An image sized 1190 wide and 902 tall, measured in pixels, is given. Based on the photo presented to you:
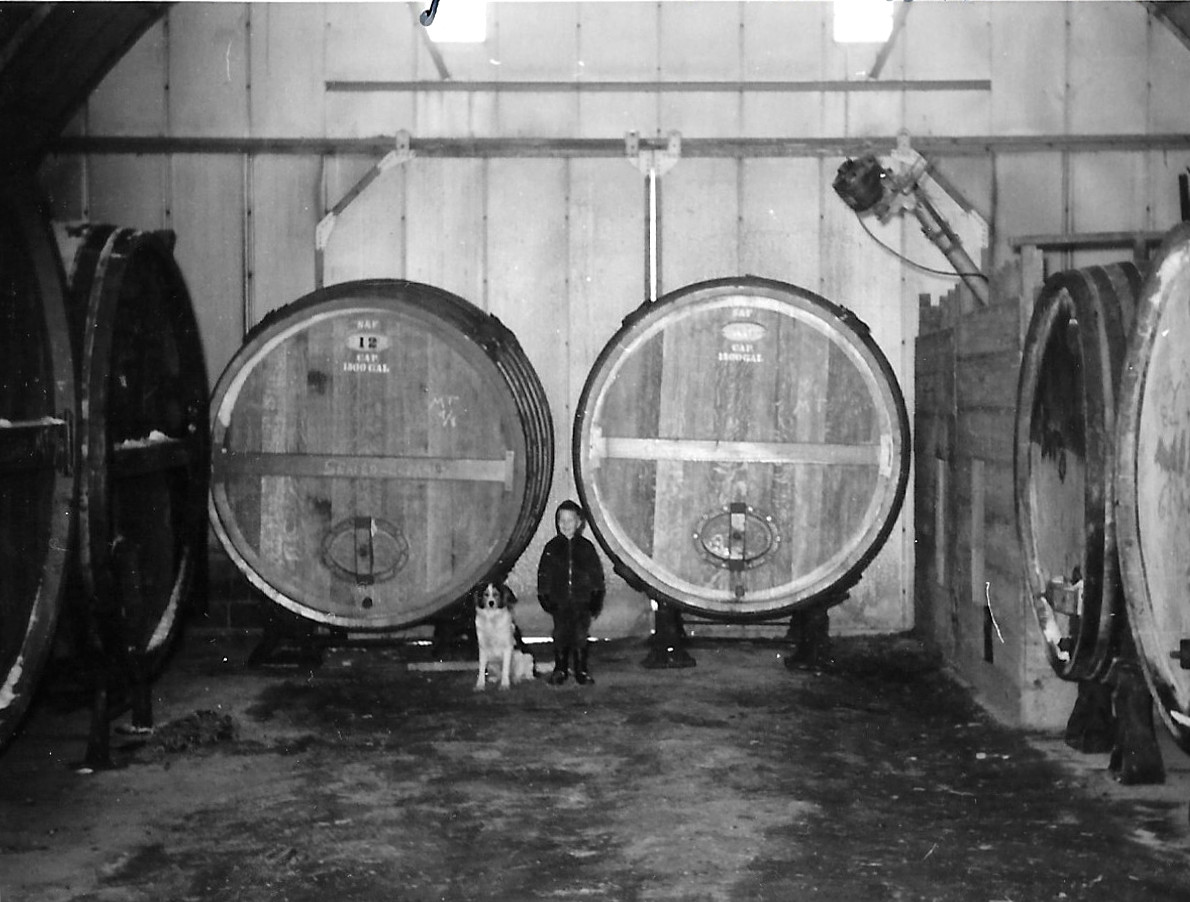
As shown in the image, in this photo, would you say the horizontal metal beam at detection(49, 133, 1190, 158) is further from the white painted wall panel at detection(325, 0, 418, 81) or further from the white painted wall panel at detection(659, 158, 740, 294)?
the white painted wall panel at detection(325, 0, 418, 81)

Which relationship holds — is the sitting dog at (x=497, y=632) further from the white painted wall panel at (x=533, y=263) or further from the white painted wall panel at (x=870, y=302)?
the white painted wall panel at (x=870, y=302)

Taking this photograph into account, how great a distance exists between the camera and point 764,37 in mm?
6770

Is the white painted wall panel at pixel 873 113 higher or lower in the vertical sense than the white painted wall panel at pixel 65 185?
higher

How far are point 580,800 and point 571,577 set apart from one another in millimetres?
1666

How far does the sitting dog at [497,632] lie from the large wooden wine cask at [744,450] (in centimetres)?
51

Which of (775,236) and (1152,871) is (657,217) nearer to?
(775,236)

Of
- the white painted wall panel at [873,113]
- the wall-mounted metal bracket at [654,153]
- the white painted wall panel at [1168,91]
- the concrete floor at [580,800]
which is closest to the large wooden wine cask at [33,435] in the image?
the concrete floor at [580,800]

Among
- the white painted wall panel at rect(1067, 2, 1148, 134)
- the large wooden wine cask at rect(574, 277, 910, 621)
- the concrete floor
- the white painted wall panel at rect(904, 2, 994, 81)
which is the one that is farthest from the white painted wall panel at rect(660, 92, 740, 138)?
the concrete floor

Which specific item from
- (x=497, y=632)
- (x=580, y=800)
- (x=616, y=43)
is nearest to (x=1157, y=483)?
(x=580, y=800)

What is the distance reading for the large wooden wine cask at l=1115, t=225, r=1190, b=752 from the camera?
11.7 ft

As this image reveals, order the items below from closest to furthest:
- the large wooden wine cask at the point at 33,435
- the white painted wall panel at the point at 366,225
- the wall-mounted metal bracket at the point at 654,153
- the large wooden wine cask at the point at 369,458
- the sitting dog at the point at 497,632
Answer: the large wooden wine cask at the point at 33,435 → the sitting dog at the point at 497,632 → the large wooden wine cask at the point at 369,458 → the wall-mounted metal bracket at the point at 654,153 → the white painted wall panel at the point at 366,225

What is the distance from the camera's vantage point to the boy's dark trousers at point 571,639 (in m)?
5.60

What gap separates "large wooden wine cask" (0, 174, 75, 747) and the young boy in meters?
2.02

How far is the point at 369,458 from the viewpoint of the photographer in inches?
220
